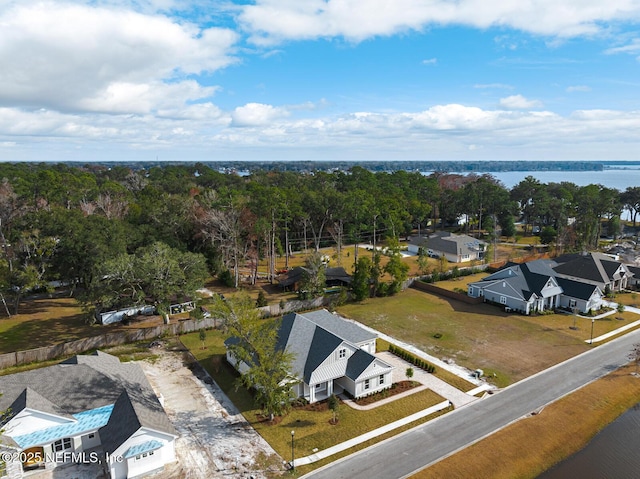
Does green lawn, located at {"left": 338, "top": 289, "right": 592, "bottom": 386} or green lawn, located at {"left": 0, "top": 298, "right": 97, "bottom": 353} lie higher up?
green lawn, located at {"left": 0, "top": 298, "right": 97, "bottom": 353}

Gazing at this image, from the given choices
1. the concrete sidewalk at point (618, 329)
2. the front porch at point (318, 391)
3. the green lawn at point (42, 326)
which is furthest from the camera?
the concrete sidewalk at point (618, 329)

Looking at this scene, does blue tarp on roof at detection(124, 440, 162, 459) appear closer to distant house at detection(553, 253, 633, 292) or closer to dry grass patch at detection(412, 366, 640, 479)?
dry grass patch at detection(412, 366, 640, 479)

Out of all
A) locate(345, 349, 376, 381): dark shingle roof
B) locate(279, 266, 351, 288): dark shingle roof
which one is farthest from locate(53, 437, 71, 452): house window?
locate(279, 266, 351, 288): dark shingle roof

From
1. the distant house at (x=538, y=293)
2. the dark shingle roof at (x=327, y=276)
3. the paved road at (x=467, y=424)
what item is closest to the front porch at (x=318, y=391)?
the paved road at (x=467, y=424)

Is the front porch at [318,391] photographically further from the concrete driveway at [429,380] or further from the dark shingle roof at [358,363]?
the concrete driveway at [429,380]

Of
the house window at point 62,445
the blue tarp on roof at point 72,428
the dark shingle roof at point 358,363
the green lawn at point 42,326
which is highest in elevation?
the dark shingle roof at point 358,363

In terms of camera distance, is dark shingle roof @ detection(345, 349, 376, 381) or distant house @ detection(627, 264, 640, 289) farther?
distant house @ detection(627, 264, 640, 289)
